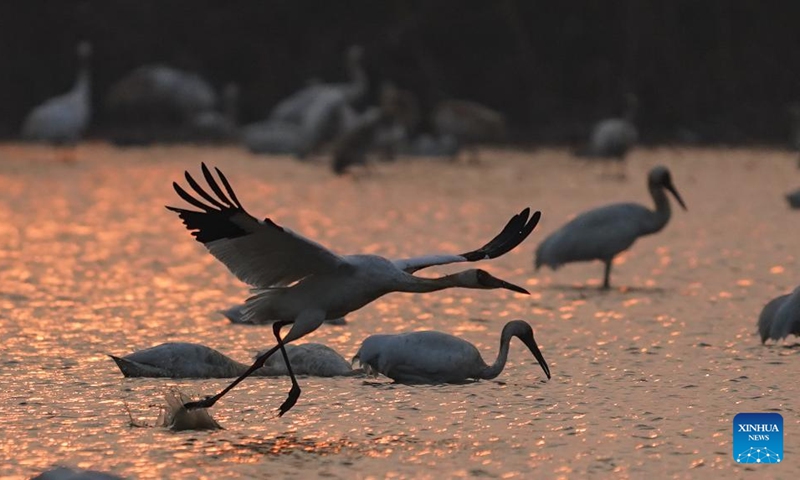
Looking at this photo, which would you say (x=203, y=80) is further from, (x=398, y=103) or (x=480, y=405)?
(x=480, y=405)

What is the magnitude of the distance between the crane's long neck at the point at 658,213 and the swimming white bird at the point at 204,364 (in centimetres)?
465

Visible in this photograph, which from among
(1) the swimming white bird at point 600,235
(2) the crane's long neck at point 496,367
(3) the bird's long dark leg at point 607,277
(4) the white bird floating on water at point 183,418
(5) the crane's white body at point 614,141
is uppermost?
(5) the crane's white body at point 614,141

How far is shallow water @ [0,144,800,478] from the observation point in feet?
25.4

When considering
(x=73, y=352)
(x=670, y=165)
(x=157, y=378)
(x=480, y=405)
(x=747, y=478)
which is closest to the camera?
(x=747, y=478)

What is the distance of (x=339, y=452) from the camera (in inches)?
306

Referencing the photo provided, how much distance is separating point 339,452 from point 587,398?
1.73m

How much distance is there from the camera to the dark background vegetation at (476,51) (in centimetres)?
3403

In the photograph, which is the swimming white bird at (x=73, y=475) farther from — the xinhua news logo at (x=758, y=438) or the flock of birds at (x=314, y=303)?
the xinhua news logo at (x=758, y=438)

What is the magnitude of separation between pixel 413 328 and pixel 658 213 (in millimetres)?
3125

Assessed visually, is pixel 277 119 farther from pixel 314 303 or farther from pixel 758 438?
pixel 758 438

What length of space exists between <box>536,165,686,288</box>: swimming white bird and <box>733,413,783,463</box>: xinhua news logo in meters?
4.86

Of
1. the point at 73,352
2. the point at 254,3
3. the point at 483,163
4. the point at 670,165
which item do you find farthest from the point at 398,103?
the point at 73,352

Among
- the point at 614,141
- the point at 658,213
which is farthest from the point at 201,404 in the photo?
the point at 614,141

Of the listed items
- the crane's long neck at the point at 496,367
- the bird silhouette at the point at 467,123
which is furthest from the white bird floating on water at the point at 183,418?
the bird silhouette at the point at 467,123
